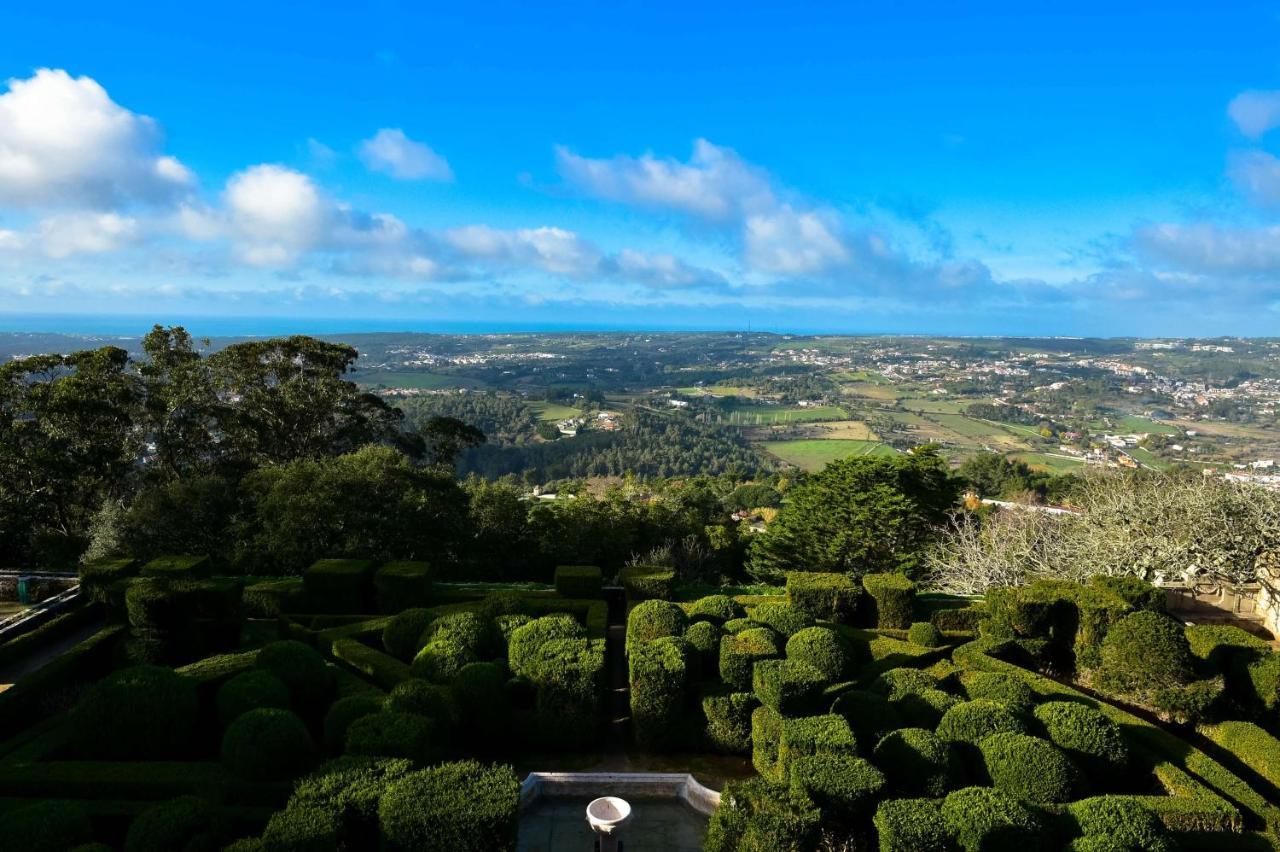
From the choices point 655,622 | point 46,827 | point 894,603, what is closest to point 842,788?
point 655,622

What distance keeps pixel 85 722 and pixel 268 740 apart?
3.37 m

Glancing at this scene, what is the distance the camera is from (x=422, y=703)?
1033cm

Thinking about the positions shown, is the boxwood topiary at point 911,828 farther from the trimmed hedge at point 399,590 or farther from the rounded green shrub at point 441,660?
the trimmed hedge at point 399,590

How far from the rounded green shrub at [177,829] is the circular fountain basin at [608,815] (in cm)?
414

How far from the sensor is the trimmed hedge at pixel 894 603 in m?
17.0

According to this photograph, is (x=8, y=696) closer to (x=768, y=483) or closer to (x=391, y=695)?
(x=391, y=695)

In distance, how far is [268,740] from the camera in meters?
9.35

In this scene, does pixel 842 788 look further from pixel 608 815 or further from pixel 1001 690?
pixel 1001 690

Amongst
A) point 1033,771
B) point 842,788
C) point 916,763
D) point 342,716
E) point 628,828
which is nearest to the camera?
point 842,788

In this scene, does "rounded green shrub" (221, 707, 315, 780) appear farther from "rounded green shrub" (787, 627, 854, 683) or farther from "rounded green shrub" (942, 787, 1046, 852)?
"rounded green shrub" (942, 787, 1046, 852)

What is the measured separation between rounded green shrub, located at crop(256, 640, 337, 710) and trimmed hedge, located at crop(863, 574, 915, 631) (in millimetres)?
12515

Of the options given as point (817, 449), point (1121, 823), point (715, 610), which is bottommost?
point (817, 449)

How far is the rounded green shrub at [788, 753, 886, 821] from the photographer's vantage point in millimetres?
8430

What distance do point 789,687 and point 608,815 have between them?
4.36 m
